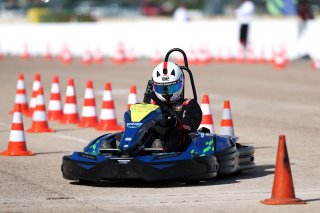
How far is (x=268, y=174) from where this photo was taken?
39.1 feet

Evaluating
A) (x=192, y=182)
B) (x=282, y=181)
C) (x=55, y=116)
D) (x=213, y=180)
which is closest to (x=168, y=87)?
(x=213, y=180)

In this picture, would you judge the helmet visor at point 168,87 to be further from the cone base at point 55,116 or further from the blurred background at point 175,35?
the blurred background at point 175,35

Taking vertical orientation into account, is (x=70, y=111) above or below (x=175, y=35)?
below

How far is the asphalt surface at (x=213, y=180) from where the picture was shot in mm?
9758

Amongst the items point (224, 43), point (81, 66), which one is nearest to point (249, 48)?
point (224, 43)

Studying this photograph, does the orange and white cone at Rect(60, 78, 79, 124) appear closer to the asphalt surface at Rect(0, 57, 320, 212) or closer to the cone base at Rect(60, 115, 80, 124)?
the cone base at Rect(60, 115, 80, 124)

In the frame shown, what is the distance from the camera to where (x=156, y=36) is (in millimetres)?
41156

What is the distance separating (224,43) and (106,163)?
28.8 metres

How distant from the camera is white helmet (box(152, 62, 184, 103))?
38.6 ft

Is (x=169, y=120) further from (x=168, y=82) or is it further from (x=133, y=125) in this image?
(x=168, y=82)

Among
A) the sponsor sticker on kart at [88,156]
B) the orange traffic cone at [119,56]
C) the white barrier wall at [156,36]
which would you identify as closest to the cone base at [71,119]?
the sponsor sticker on kart at [88,156]

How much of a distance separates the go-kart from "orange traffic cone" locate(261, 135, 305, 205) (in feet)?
4.45

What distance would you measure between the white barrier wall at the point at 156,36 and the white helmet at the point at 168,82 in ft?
82.3

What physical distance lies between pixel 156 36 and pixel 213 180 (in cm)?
2995
